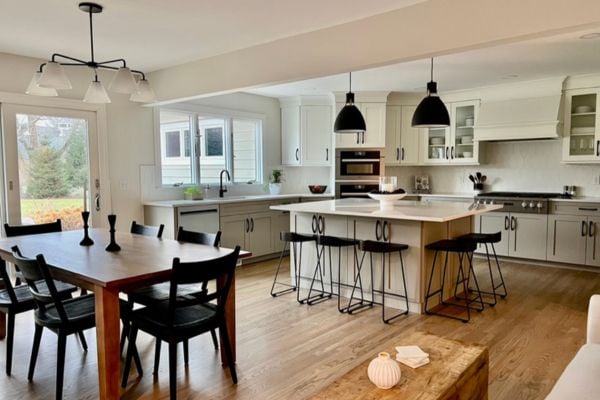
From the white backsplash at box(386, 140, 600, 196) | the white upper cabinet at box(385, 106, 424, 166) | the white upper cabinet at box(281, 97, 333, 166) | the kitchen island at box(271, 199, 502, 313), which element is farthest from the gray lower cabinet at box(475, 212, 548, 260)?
the white upper cabinet at box(281, 97, 333, 166)

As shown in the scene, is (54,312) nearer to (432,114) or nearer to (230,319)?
(230,319)

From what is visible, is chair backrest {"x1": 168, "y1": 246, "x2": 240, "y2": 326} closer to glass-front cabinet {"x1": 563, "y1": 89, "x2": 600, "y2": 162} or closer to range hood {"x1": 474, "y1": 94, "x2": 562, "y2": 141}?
range hood {"x1": 474, "y1": 94, "x2": 562, "y2": 141}

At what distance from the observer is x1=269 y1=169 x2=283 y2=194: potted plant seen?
21.7 ft

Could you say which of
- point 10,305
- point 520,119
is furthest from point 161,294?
point 520,119

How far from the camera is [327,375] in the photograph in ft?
8.85

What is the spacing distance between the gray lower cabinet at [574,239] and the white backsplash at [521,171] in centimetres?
70

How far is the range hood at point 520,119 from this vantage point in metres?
5.51

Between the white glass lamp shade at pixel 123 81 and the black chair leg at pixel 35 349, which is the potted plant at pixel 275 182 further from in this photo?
the black chair leg at pixel 35 349

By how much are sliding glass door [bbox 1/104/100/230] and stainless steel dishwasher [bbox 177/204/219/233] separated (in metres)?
0.93

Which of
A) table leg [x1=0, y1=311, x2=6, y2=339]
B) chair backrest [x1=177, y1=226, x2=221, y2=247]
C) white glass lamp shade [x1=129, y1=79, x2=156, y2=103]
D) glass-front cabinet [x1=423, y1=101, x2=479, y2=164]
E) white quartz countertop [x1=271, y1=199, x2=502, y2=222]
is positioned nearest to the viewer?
chair backrest [x1=177, y1=226, x2=221, y2=247]

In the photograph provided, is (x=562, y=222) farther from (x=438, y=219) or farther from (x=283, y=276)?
(x=283, y=276)

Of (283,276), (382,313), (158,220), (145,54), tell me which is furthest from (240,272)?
(145,54)

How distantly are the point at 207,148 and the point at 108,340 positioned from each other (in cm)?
418

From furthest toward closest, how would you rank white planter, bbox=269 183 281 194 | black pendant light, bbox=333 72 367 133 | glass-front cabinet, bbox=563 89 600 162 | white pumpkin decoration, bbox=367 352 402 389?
1. white planter, bbox=269 183 281 194
2. glass-front cabinet, bbox=563 89 600 162
3. black pendant light, bbox=333 72 367 133
4. white pumpkin decoration, bbox=367 352 402 389
